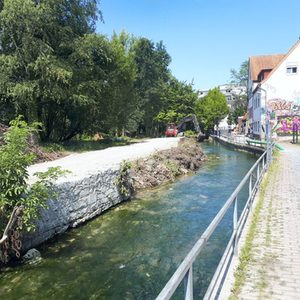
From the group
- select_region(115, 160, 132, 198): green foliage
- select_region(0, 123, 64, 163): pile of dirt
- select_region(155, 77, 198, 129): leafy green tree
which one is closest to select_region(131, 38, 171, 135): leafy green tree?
select_region(155, 77, 198, 129): leafy green tree

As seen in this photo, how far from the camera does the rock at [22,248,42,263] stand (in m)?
7.84

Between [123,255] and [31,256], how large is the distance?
201 cm

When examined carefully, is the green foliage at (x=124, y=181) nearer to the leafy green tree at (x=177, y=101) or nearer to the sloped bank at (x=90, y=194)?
the sloped bank at (x=90, y=194)

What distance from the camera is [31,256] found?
793cm

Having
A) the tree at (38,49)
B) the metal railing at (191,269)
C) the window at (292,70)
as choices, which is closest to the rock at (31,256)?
the metal railing at (191,269)

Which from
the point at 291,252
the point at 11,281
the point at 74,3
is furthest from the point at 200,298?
the point at 74,3

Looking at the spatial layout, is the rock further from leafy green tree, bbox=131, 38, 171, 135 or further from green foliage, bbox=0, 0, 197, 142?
leafy green tree, bbox=131, 38, 171, 135

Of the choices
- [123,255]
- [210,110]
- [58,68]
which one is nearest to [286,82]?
[58,68]

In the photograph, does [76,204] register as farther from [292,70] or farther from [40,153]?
[292,70]

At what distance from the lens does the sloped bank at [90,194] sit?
29.5 ft

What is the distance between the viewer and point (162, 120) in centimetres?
6106

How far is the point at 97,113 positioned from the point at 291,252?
22.7 m

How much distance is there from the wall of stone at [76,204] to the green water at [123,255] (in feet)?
0.86

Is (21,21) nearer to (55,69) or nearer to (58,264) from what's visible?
(55,69)
